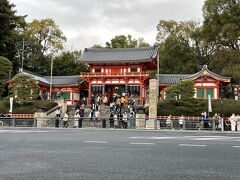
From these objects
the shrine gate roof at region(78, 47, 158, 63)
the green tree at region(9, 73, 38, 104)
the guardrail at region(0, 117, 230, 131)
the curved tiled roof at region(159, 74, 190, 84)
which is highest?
the shrine gate roof at region(78, 47, 158, 63)

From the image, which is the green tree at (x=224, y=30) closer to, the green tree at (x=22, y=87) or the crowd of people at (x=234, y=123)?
the crowd of people at (x=234, y=123)

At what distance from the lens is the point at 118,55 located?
48.8 m

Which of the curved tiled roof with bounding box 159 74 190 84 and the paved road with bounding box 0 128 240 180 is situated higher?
the curved tiled roof with bounding box 159 74 190 84

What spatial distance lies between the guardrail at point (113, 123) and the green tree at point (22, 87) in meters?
10.8

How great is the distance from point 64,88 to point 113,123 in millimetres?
25831

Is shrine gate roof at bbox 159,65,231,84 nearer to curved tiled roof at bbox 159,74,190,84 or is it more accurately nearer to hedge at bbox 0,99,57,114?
curved tiled roof at bbox 159,74,190,84

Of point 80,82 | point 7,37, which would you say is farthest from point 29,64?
point 80,82

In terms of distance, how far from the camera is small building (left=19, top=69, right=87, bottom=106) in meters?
48.6

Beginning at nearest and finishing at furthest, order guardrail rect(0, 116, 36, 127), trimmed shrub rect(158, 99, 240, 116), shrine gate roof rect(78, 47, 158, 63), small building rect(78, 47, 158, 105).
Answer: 1. guardrail rect(0, 116, 36, 127)
2. trimmed shrub rect(158, 99, 240, 116)
3. small building rect(78, 47, 158, 105)
4. shrine gate roof rect(78, 47, 158, 63)

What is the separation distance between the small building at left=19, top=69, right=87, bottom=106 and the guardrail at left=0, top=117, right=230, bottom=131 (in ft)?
67.6

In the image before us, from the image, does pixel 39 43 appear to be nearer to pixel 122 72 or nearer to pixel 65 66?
pixel 65 66

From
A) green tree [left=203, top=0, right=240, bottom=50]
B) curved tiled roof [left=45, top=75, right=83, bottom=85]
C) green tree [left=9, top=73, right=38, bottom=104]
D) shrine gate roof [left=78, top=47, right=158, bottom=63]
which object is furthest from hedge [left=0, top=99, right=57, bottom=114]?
green tree [left=203, top=0, right=240, bottom=50]

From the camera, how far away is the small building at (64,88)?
159 ft

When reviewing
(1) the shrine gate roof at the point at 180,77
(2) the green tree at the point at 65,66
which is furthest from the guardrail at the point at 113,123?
(2) the green tree at the point at 65,66
